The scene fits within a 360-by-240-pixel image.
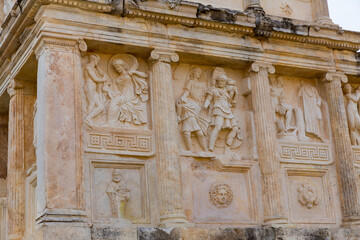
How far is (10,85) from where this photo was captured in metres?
12.9

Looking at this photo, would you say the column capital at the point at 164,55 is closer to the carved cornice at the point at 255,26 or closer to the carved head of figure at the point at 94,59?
the carved cornice at the point at 255,26

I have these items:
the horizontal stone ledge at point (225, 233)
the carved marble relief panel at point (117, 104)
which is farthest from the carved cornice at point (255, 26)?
the horizontal stone ledge at point (225, 233)

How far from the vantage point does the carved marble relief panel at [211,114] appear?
1216cm

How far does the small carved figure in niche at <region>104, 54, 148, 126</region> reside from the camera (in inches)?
461

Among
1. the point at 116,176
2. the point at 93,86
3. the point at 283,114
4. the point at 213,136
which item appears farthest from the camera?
the point at 283,114

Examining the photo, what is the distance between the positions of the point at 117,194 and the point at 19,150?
274 cm

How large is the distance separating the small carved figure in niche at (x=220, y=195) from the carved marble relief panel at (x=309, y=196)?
4.66ft

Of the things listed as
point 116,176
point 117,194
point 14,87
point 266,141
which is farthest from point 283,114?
point 14,87

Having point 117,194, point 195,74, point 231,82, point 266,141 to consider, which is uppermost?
point 195,74

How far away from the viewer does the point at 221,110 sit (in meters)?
12.5

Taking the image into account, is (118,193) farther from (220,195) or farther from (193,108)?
(193,108)

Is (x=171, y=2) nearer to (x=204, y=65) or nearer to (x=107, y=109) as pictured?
(x=204, y=65)

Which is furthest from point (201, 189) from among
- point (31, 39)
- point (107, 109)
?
point (31, 39)

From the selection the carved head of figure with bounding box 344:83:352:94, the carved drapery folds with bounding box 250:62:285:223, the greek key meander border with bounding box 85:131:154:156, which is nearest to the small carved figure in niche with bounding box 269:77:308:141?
the carved drapery folds with bounding box 250:62:285:223
